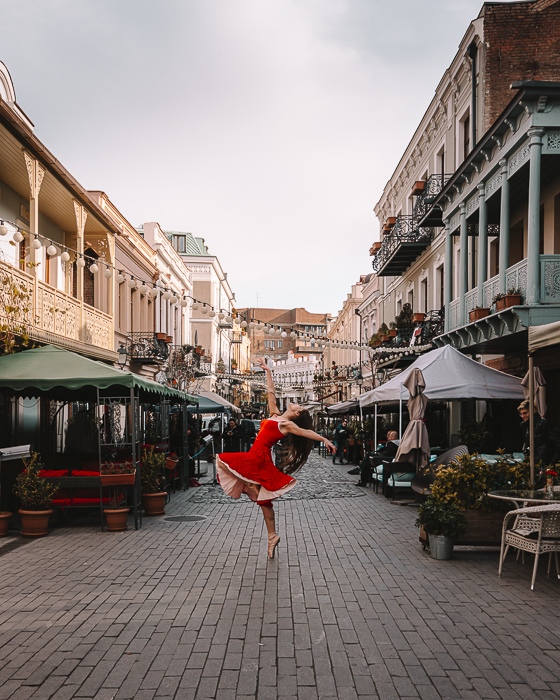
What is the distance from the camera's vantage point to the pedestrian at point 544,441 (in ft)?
33.1

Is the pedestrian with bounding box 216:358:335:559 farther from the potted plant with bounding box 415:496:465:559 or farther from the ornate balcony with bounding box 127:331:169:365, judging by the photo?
the ornate balcony with bounding box 127:331:169:365

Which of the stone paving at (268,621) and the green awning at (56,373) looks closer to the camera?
the stone paving at (268,621)

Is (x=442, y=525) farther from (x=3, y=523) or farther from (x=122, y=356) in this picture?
(x=122, y=356)

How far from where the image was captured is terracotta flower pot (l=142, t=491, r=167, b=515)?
12.7m

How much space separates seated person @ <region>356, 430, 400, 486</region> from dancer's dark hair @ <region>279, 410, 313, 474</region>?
755 centimetres

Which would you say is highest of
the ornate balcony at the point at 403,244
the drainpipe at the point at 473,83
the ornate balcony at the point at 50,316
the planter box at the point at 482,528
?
the drainpipe at the point at 473,83

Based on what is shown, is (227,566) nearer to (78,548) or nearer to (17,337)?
(78,548)

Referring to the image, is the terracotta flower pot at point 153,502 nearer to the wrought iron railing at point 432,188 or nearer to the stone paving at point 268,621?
the stone paving at point 268,621

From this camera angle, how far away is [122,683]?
4.71m

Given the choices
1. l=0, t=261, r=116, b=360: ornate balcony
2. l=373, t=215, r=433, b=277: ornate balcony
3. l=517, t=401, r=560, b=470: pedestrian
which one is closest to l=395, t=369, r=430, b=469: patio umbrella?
l=517, t=401, r=560, b=470: pedestrian

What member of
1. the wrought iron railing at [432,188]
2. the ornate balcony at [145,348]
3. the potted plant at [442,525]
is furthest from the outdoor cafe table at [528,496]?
the ornate balcony at [145,348]

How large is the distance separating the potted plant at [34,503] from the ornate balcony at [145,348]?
16.6 meters

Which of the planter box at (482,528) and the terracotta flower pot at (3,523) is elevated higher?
the planter box at (482,528)

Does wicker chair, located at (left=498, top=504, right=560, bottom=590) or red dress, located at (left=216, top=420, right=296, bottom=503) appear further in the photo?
red dress, located at (left=216, top=420, right=296, bottom=503)
